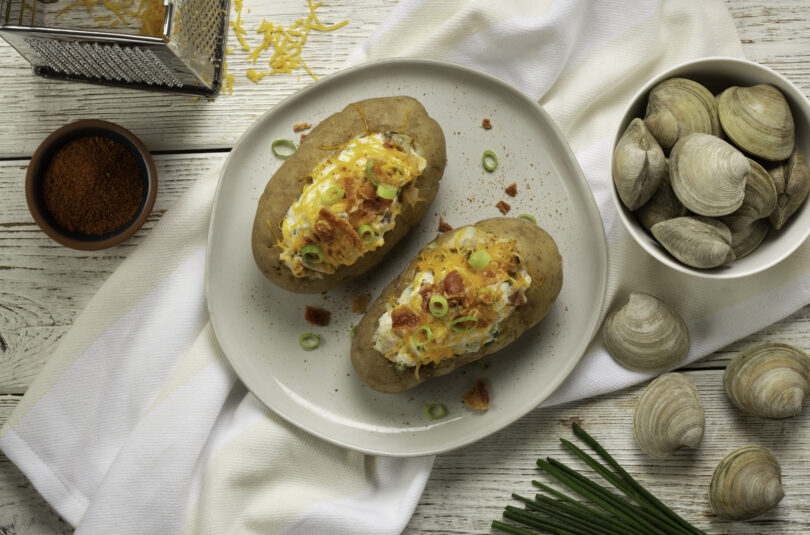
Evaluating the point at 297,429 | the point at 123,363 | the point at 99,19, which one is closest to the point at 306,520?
the point at 297,429

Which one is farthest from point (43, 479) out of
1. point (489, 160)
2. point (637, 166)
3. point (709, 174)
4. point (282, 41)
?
point (709, 174)

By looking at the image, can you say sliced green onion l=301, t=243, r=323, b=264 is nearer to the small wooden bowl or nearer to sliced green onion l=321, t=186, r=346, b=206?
sliced green onion l=321, t=186, r=346, b=206

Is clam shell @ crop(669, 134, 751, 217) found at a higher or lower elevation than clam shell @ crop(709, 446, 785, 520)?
higher

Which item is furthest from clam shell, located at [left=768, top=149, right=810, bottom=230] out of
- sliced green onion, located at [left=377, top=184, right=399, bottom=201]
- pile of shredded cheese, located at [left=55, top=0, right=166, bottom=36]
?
pile of shredded cheese, located at [left=55, top=0, right=166, bottom=36]

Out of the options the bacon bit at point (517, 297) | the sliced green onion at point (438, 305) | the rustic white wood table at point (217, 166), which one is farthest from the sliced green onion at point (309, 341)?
the bacon bit at point (517, 297)

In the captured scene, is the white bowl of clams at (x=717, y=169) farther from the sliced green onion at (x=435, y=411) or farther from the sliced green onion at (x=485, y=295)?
the sliced green onion at (x=435, y=411)
